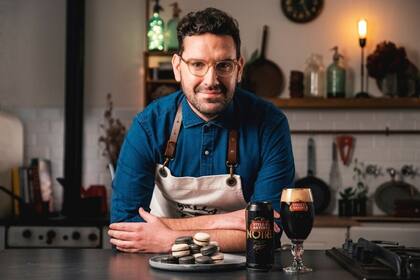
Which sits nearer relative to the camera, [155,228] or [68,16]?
[155,228]

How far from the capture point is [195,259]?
191 cm

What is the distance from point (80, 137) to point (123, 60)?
722 mm

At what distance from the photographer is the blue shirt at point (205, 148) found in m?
2.71

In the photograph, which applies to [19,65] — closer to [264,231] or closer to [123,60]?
[123,60]

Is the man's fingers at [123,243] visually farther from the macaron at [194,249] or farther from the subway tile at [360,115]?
the subway tile at [360,115]

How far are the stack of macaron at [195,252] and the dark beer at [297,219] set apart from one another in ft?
0.67

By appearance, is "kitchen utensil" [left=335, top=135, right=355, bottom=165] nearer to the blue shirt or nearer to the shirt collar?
the blue shirt

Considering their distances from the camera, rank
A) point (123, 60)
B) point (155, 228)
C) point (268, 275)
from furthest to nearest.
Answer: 1. point (123, 60)
2. point (155, 228)
3. point (268, 275)

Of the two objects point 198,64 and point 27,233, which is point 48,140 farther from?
point 198,64

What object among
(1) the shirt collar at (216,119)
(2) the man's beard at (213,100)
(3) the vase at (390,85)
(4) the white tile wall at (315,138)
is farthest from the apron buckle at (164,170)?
(3) the vase at (390,85)

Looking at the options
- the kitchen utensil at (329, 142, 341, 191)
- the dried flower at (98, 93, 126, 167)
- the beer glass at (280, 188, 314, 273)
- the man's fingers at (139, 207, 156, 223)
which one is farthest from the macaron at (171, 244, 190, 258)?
the kitchen utensil at (329, 142, 341, 191)

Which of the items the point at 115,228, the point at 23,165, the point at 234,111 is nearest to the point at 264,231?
the point at 115,228

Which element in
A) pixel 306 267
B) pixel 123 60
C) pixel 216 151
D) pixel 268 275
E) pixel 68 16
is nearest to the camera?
pixel 268 275

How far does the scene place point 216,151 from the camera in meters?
2.77
